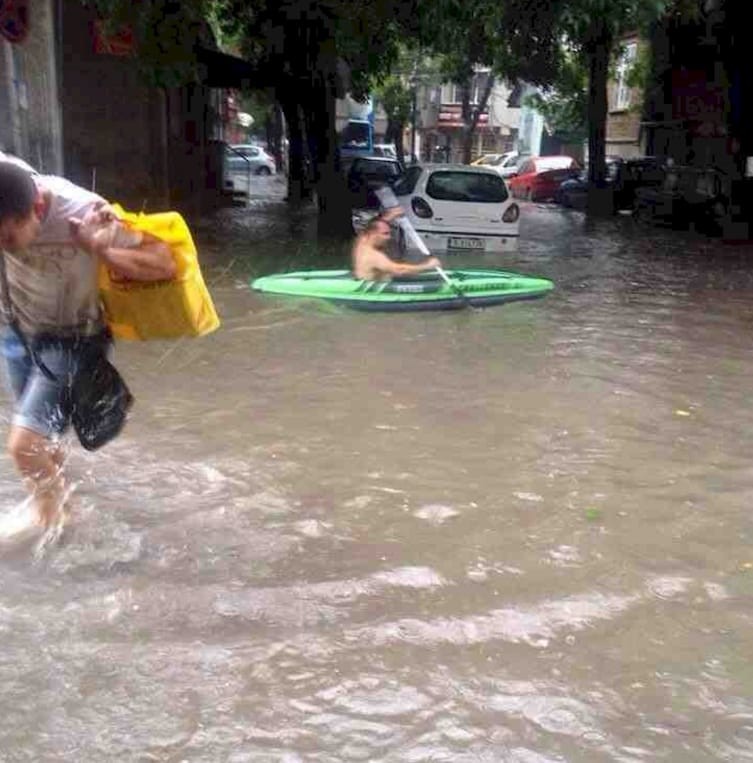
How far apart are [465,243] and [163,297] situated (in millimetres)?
10682

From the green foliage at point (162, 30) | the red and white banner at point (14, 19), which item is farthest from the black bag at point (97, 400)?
the green foliage at point (162, 30)

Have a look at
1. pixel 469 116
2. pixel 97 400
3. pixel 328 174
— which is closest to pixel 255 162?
pixel 469 116

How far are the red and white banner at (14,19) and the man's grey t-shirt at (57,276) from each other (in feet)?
25.6

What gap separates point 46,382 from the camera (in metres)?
4.23

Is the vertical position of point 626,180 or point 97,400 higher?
point 626,180

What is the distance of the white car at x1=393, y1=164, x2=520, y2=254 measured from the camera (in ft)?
46.6

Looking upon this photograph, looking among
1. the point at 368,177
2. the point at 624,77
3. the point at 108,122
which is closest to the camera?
the point at 108,122

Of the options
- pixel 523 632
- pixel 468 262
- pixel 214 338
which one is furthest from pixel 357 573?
pixel 468 262

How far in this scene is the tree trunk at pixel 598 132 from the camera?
933 inches

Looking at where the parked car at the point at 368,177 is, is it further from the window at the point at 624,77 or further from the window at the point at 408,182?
the window at the point at 624,77

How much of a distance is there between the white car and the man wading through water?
397 inches

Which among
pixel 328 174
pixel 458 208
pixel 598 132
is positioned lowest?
pixel 458 208

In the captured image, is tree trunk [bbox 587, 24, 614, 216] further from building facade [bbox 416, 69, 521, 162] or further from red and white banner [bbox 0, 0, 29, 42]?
building facade [bbox 416, 69, 521, 162]

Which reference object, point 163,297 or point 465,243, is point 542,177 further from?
point 163,297
